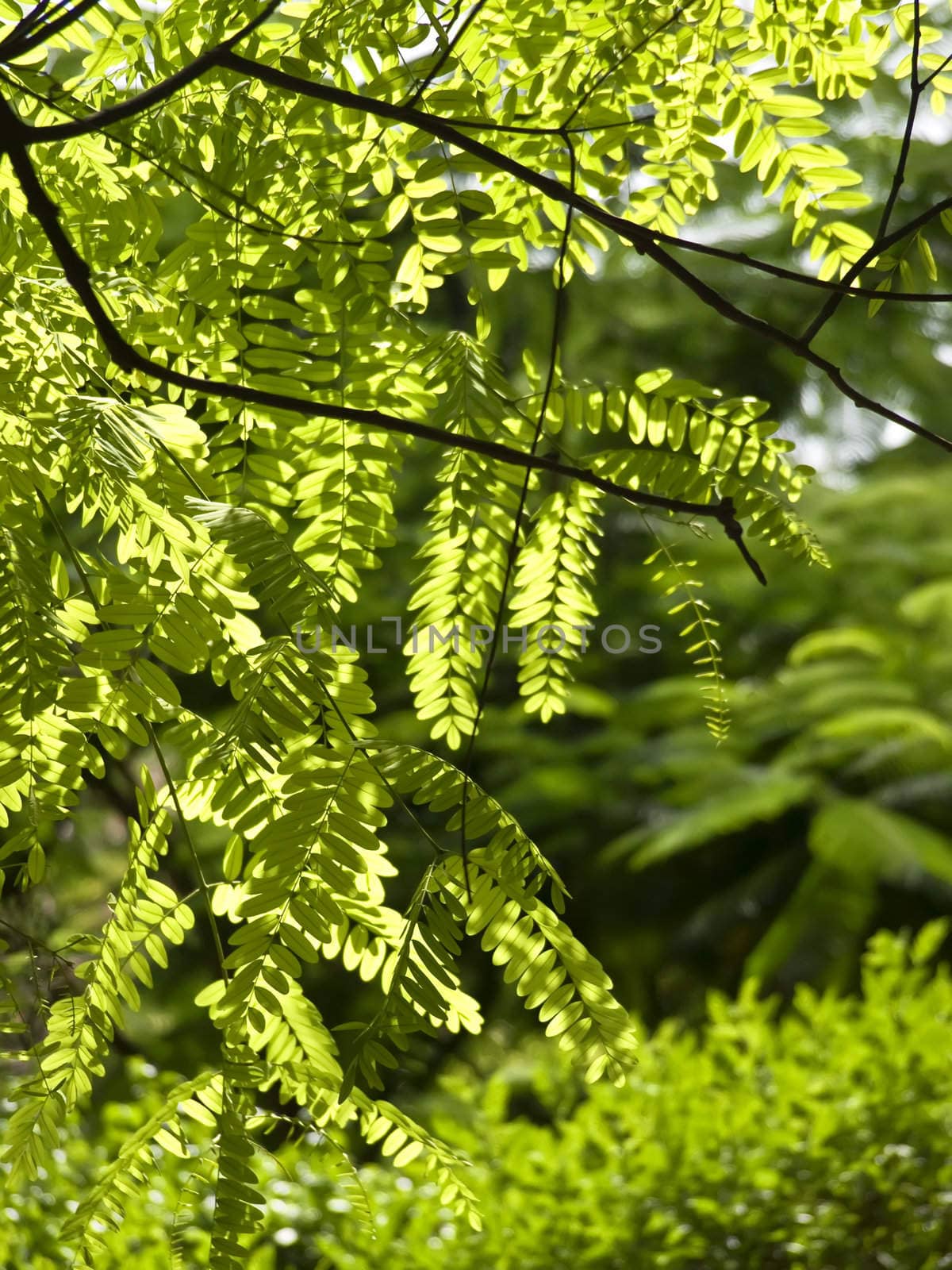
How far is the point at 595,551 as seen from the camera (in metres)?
1.02

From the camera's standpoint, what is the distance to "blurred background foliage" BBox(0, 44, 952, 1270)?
221 cm

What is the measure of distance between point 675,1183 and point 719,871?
8.05 feet

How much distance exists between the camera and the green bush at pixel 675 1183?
2113 millimetres

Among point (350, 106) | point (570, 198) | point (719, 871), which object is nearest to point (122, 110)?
point (350, 106)

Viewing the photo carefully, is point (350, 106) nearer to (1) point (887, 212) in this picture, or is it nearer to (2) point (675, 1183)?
(1) point (887, 212)

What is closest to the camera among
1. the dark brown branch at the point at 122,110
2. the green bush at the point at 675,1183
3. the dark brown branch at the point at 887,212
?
the dark brown branch at the point at 122,110

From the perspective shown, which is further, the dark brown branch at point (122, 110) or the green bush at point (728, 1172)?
the green bush at point (728, 1172)

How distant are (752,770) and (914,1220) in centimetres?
219

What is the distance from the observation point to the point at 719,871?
15.1ft

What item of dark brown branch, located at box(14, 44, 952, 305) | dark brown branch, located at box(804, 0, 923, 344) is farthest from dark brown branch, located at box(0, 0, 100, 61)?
dark brown branch, located at box(804, 0, 923, 344)

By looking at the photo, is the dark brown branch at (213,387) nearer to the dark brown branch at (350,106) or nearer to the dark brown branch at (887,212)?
the dark brown branch at (350,106)

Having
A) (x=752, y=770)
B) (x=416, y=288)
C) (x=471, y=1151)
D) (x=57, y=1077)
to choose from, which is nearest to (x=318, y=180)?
(x=416, y=288)

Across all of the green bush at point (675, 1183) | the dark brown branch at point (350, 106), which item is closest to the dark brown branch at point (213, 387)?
the dark brown branch at point (350, 106)

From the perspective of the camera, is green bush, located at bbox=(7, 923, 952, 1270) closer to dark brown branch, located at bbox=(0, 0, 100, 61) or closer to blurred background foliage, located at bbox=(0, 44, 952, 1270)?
blurred background foliage, located at bbox=(0, 44, 952, 1270)
